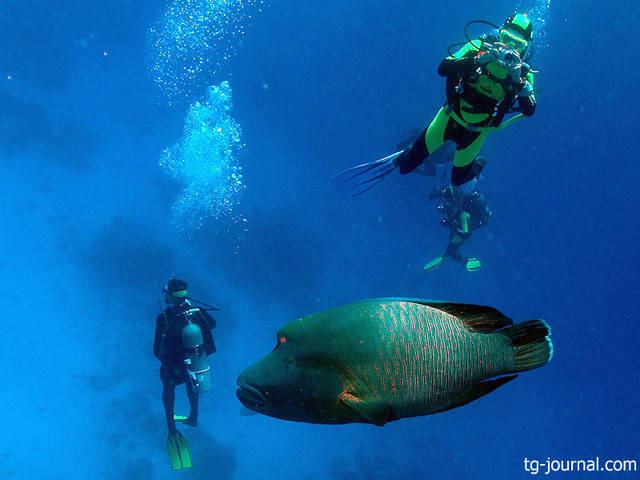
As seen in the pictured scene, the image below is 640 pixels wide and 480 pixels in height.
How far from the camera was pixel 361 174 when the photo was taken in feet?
17.9

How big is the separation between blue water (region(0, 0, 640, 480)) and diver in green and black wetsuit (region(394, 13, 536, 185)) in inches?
402

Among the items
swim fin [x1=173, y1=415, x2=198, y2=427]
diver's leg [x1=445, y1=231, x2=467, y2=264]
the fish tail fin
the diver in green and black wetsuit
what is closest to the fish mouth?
the fish tail fin

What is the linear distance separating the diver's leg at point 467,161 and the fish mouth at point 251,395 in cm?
377

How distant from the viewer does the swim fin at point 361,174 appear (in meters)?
5.09

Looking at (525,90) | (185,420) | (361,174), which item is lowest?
(185,420)

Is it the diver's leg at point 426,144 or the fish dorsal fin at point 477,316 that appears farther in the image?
the diver's leg at point 426,144

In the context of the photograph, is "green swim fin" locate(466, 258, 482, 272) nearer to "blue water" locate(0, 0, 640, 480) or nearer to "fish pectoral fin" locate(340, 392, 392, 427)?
"blue water" locate(0, 0, 640, 480)

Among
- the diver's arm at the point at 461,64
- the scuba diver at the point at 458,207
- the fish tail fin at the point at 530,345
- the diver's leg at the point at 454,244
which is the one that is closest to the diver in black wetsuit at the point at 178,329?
the diver's arm at the point at 461,64

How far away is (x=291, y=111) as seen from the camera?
31625mm

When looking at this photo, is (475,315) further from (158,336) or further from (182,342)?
(158,336)

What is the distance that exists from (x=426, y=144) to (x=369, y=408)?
3.86 metres

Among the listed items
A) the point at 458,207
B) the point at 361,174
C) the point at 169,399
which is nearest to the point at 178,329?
the point at 169,399

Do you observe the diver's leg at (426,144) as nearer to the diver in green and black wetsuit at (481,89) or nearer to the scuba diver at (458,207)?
the diver in green and black wetsuit at (481,89)

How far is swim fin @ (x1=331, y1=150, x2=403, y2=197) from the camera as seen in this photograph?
509 cm
